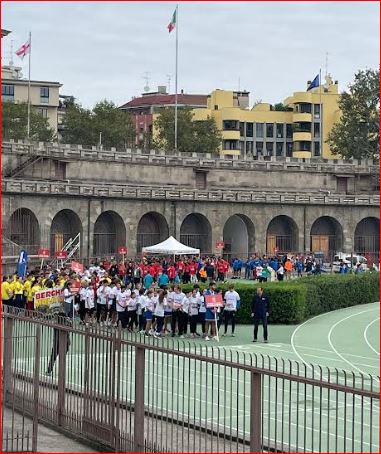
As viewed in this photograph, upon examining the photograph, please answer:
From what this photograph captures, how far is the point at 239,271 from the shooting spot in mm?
52250

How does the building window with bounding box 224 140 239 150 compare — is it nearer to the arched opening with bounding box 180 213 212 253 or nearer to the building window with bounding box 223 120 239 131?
the building window with bounding box 223 120 239 131

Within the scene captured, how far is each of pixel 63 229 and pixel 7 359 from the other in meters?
47.0

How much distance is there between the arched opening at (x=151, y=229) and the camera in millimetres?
65062

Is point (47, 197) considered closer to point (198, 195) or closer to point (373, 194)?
point (198, 195)

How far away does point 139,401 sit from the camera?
453 inches

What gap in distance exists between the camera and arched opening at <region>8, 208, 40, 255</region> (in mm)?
57594

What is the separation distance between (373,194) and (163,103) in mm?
50462

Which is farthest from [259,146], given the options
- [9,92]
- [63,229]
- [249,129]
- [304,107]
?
[63,229]

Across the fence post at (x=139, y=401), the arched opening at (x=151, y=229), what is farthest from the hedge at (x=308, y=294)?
the arched opening at (x=151, y=229)

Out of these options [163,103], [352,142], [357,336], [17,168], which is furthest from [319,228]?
[163,103]

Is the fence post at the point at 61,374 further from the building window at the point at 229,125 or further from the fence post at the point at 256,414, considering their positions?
the building window at the point at 229,125

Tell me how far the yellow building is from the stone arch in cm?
3534

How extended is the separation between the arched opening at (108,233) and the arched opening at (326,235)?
16747mm

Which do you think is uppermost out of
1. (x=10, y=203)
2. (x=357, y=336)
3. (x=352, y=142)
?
(x=352, y=142)
